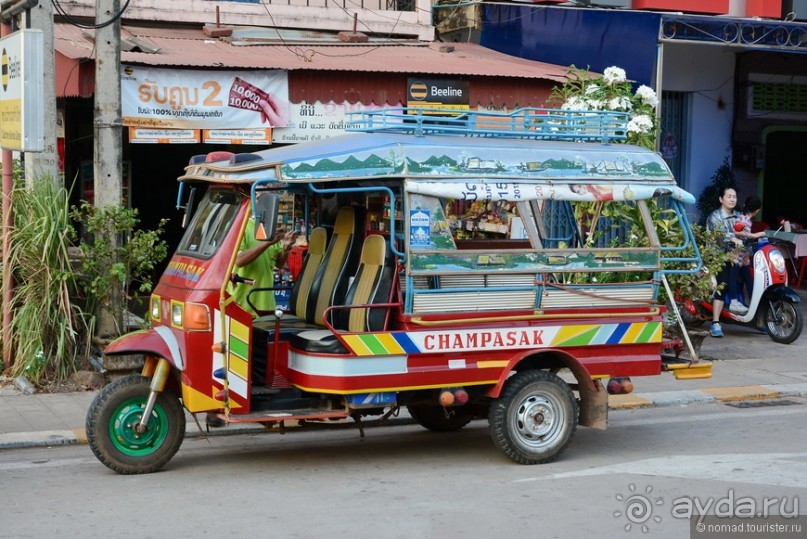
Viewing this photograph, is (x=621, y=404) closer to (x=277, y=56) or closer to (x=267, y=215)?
(x=267, y=215)

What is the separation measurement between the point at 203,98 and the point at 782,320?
7.50m

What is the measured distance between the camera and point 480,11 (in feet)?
50.6

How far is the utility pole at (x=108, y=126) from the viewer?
1033 centimetres

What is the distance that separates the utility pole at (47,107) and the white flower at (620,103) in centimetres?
561

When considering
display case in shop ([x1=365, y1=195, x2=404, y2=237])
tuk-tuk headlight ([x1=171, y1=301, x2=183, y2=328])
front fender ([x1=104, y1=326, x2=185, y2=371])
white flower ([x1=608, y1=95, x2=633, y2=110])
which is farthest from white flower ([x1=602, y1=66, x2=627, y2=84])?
front fender ([x1=104, y1=326, x2=185, y2=371])

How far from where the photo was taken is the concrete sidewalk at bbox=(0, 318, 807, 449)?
28.9ft

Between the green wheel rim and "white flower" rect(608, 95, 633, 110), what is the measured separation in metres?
6.12

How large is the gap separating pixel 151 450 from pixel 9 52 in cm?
465

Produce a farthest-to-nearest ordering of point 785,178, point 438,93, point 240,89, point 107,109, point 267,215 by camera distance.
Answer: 1. point 785,178
2. point 438,93
3. point 240,89
4. point 107,109
5. point 267,215

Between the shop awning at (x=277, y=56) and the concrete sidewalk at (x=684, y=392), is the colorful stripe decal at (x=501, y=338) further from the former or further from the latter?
the shop awning at (x=277, y=56)

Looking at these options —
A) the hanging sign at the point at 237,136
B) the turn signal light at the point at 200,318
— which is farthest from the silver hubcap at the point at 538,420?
the hanging sign at the point at 237,136

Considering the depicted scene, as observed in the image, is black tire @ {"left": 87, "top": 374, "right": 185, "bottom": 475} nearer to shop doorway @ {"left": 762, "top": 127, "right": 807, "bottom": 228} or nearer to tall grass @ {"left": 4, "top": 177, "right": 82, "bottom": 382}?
tall grass @ {"left": 4, "top": 177, "right": 82, "bottom": 382}

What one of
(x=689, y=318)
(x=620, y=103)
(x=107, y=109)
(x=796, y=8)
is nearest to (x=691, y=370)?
(x=689, y=318)

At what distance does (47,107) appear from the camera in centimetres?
1026
